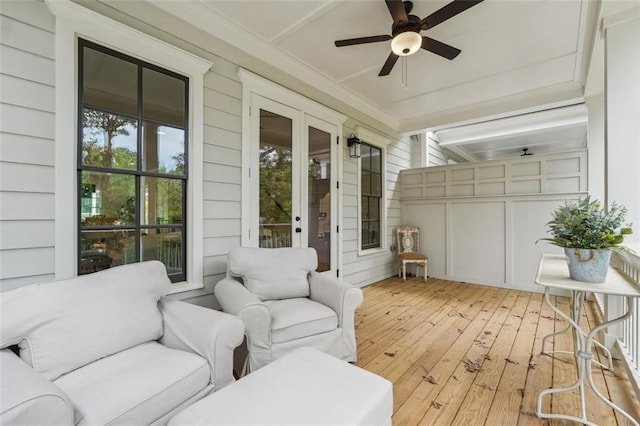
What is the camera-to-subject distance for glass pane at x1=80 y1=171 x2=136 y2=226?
189 centimetres

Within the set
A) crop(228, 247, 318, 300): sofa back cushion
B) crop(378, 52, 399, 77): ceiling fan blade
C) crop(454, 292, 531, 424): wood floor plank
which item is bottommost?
crop(454, 292, 531, 424): wood floor plank

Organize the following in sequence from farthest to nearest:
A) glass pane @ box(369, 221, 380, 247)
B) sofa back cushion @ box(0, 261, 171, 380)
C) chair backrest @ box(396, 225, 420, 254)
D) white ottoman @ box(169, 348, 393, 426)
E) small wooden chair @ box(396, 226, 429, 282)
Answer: chair backrest @ box(396, 225, 420, 254) → small wooden chair @ box(396, 226, 429, 282) → glass pane @ box(369, 221, 380, 247) → sofa back cushion @ box(0, 261, 171, 380) → white ottoman @ box(169, 348, 393, 426)

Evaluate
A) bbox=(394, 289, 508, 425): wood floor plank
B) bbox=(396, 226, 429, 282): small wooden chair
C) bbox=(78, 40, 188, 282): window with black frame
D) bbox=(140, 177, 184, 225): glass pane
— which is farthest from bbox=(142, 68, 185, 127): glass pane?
bbox=(396, 226, 429, 282): small wooden chair

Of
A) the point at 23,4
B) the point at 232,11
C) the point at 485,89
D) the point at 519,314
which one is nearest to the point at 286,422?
the point at 23,4

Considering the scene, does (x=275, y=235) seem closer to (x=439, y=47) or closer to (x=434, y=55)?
(x=439, y=47)

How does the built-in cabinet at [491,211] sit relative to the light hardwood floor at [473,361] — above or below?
above

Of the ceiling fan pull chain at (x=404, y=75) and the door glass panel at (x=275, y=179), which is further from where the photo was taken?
the ceiling fan pull chain at (x=404, y=75)

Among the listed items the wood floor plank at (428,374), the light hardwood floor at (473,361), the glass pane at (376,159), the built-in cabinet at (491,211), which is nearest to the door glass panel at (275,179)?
the light hardwood floor at (473,361)

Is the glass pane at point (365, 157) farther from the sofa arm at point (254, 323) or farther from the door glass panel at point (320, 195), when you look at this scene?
the sofa arm at point (254, 323)

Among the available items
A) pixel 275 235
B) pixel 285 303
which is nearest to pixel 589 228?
pixel 285 303

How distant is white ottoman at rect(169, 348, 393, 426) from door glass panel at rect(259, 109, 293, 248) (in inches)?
72.3

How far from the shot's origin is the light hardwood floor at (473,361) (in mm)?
1670

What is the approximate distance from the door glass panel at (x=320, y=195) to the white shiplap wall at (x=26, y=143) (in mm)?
2343

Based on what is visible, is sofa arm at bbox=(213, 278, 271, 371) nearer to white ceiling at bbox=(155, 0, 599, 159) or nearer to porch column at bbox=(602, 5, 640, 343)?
white ceiling at bbox=(155, 0, 599, 159)
